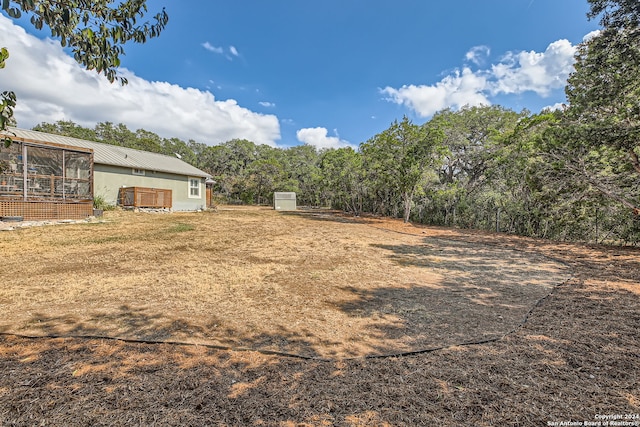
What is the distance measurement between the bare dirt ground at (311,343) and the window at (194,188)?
1313 cm

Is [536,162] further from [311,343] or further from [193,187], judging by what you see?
[193,187]

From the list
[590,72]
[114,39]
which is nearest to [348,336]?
[114,39]

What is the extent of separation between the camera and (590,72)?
600cm

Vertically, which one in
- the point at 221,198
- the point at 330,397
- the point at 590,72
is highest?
the point at 590,72

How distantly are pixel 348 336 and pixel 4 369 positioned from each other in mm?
2865

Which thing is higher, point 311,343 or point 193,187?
point 193,187

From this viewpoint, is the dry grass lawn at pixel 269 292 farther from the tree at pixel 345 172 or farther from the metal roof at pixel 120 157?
the tree at pixel 345 172

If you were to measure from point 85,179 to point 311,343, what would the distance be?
48.9 feet

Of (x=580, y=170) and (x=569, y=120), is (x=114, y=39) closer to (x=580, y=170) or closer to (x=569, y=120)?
(x=569, y=120)

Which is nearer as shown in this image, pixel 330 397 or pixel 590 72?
pixel 330 397

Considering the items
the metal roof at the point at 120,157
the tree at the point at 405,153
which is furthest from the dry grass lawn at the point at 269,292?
the metal roof at the point at 120,157

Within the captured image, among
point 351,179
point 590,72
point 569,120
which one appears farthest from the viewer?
point 351,179

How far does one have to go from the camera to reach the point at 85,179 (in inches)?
496

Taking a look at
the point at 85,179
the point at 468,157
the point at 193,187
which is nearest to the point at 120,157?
the point at 85,179
